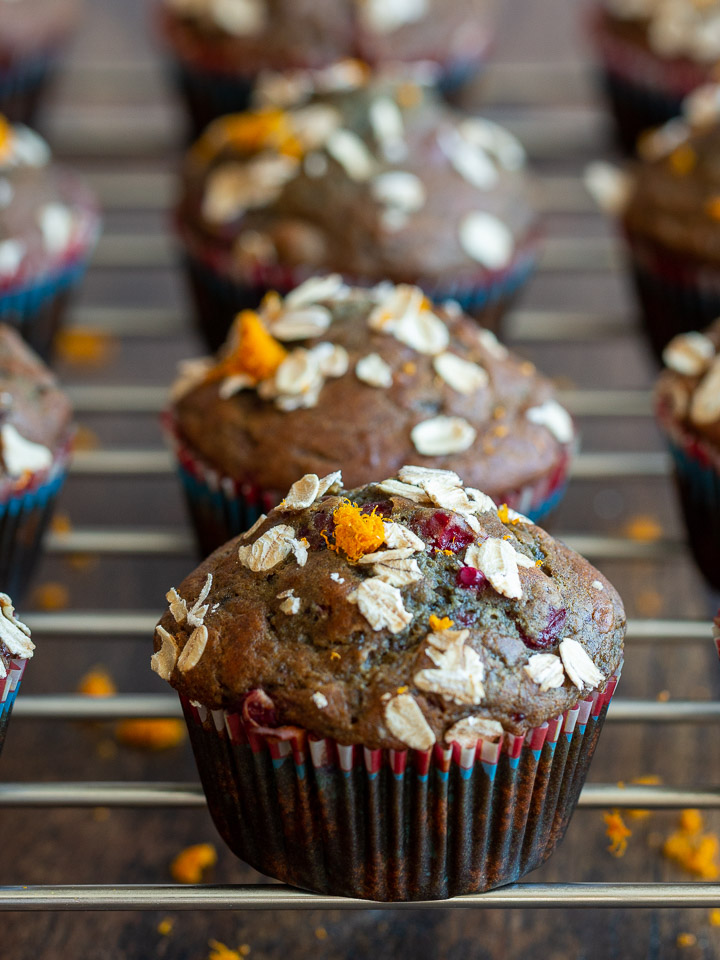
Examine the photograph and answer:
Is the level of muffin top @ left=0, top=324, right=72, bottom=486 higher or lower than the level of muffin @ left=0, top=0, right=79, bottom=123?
lower

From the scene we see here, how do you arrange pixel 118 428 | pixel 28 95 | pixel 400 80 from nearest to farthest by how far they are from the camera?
pixel 400 80 → pixel 118 428 → pixel 28 95

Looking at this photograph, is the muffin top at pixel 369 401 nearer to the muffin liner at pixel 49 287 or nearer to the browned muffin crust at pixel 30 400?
the browned muffin crust at pixel 30 400

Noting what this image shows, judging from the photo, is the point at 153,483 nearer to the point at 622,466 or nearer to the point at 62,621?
the point at 62,621

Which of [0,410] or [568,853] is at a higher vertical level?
[0,410]

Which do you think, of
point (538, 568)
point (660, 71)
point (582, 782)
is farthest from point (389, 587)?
point (660, 71)

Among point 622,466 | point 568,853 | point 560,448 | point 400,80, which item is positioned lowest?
point 568,853

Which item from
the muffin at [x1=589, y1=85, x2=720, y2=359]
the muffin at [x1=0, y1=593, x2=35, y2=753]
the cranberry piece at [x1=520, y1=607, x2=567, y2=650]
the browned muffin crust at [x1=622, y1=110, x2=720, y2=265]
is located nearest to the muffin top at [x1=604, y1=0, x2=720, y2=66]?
the muffin at [x1=589, y1=85, x2=720, y2=359]

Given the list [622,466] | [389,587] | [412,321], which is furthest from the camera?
[622,466]

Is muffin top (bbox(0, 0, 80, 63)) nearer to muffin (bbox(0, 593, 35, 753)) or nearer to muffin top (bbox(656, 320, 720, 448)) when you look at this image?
muffin top (bbox(656, 320, 720, 448))
